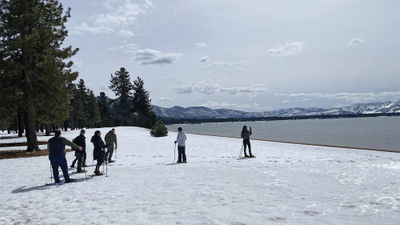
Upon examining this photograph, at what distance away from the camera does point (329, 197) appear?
867 centimetres

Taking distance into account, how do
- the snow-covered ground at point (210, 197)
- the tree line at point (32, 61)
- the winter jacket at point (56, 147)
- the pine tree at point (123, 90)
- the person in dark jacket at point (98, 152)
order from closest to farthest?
the snow-covered ground at point (210, 197), the winter jacket at point (56, 147), the person in dark jacket at point (98, 152), the tree line at point (32, 61), the pine tree at point (123, 90)

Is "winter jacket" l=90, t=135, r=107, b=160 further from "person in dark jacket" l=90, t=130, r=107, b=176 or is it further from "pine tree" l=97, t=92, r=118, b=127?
"pine tree" l=97, t=92, r=118, b=127

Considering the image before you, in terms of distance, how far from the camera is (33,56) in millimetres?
23859

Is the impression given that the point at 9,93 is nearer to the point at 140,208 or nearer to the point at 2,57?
the point at 2,57

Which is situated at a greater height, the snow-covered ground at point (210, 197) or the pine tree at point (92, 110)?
the pine tree at point (92, 110)

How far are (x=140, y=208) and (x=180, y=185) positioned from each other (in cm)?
301

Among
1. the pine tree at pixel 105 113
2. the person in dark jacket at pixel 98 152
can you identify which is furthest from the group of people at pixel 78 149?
the pine tree at pixel 105 113

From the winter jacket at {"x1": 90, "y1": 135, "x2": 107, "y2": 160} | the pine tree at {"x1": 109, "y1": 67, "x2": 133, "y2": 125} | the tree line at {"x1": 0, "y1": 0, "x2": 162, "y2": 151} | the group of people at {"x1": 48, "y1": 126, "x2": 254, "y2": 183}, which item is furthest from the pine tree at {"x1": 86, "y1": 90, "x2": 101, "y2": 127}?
the winter jacket at {"x1": 90, "y1": 135, "x2": 107, "y2": 160}

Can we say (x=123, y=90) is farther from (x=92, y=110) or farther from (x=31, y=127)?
(x=31, y=127)

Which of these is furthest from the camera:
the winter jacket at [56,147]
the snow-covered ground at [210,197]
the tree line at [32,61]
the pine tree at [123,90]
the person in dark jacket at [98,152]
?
the pine tree at [123,90]

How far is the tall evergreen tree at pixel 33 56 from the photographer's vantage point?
2295 cm

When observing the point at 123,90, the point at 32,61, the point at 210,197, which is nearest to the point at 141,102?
the point at 123,90

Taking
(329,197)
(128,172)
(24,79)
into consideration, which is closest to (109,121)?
(24,79)

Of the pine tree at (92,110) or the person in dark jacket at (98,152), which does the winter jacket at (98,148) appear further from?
the pine tree at (92,110)
